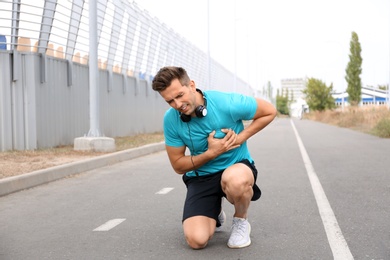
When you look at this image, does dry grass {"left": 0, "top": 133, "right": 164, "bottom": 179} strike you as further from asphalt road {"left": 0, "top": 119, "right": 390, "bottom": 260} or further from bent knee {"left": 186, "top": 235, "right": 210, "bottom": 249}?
bent knee {"left": 186, "top": 235, "right": 210, "bottom": 249}

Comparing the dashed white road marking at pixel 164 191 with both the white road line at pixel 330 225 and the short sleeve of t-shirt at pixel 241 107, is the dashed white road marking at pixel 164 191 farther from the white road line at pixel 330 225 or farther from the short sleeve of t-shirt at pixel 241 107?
the short sleeve of t-shirt at pixel 241 107

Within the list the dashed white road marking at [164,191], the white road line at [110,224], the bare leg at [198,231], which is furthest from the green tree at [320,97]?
the bare leg at [198,231]

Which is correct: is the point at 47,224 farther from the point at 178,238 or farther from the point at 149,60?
the point at 149,60

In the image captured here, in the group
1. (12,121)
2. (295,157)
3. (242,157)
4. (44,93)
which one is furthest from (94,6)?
(242,157)

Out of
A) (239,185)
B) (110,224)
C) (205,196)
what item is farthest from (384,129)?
(239,185)

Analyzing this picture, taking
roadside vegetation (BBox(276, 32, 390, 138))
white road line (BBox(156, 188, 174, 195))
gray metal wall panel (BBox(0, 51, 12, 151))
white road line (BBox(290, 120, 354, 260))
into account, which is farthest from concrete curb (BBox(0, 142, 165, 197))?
roadside vegetation (BBox(276, 32, 390, 138))

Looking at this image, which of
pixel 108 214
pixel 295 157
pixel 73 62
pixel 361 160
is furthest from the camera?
pixel 73 62

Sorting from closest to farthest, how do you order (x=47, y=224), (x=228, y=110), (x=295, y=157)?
(x=228, y=110) < (x=47, y=224) < (x=295, y=157)

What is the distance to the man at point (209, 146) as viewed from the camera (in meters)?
4.48

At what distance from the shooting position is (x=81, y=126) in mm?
16359

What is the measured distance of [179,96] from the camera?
174 inches

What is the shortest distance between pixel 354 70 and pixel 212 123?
53.9 meters

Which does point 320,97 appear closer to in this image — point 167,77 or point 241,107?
point 241,107

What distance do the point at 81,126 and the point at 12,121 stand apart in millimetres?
3605
